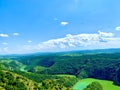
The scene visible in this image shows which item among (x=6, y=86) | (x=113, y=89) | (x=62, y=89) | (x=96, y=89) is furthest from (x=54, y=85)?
(x=113, y=89)

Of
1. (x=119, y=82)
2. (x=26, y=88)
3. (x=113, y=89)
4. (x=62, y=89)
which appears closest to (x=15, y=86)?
(x=26, y=88)

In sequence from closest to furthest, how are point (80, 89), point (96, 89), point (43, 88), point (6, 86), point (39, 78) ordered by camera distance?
point (6, 86), point (43, 88), point (96, 89), point (80, 89), point (39, 78)

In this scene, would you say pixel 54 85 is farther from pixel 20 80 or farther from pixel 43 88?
pixel 20 80

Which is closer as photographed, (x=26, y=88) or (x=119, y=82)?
(x=26, y=88)

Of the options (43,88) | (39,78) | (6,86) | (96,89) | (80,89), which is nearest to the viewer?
(6,86)

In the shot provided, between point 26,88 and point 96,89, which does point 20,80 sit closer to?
point 26,88

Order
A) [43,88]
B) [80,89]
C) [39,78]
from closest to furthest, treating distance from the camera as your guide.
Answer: [43,88], [80,89], [39,78]

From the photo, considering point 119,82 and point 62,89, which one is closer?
point 62,89

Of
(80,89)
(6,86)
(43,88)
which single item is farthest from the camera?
(80,89)

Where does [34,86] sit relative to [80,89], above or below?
above
